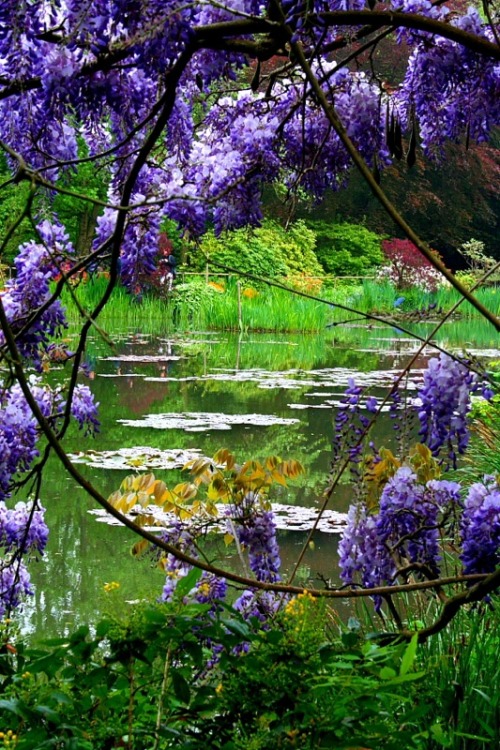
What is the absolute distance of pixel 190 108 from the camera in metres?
2.09

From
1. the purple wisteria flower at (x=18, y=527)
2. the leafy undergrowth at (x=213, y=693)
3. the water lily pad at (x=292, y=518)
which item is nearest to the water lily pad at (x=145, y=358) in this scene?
the water lily pad at (x=292, y=518)

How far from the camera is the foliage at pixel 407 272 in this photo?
66.0 ft

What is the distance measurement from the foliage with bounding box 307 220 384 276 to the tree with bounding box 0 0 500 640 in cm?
1964

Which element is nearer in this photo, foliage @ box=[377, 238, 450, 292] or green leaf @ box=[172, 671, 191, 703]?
green leaf @ box=[172, 671, 191, 703]

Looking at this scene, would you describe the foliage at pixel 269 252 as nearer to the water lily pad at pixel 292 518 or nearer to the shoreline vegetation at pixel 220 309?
the shoreline vegetation at pixel 220 309

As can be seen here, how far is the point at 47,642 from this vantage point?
123 centimetres

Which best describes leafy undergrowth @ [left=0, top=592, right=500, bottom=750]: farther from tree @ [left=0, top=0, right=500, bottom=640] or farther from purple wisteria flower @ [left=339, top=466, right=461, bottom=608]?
purple wisteria flower @ [left=339, top=466, right=461, bottom=608]

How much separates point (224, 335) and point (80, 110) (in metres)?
13.5

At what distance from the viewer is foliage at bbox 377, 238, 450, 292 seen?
20125mm

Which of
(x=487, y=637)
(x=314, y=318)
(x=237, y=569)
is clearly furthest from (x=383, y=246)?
(x=487, y=637)

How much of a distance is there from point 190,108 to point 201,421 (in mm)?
5947

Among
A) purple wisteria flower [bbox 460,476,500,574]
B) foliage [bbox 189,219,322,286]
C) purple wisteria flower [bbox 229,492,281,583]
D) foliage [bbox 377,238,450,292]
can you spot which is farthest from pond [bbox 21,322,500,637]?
foliage [bbox 377,238,450,292]

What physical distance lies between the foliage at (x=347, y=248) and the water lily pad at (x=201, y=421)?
13.7 m

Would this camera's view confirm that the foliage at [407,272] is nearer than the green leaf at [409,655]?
No
